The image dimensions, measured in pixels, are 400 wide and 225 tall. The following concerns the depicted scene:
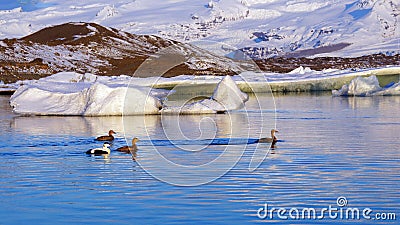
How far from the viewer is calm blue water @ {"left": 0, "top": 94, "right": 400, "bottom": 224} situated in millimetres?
7523

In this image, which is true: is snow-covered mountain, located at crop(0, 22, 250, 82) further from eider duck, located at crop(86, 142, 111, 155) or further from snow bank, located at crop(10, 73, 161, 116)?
eider duck, located at crop(86, 142, 111, 155)

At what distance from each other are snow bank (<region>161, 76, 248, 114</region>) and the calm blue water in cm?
485

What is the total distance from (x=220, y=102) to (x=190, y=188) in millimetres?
14265

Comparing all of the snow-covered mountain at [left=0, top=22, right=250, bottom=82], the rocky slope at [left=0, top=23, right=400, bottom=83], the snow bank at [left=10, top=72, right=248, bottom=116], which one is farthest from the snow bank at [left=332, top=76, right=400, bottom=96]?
the snow-covered mountain at [left=0, top=22, right=250, bottom=82]

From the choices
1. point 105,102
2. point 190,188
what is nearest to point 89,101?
point 105,102

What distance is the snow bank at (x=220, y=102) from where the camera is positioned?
21.5 meters

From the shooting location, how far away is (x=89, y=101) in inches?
855

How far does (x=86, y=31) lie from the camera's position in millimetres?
112188

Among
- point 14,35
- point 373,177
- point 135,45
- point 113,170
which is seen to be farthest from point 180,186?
point 14,35

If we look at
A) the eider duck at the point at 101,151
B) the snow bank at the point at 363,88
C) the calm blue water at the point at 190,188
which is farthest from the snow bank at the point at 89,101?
the snow bank at the point at 363,88

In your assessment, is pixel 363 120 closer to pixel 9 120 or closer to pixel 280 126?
pixel 280 126

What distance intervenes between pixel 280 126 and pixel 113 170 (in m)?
7.83

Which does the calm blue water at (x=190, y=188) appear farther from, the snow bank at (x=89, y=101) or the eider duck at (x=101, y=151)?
the snow bank at (x=89, y=101)

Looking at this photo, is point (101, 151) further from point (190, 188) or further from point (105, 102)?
point (105, 102)
